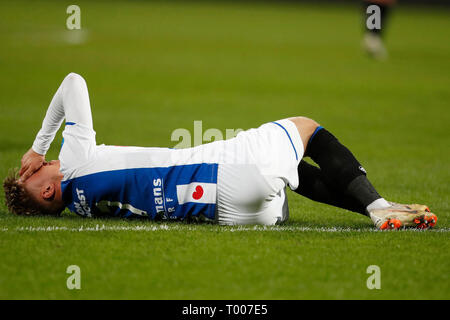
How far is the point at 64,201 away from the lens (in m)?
5.55

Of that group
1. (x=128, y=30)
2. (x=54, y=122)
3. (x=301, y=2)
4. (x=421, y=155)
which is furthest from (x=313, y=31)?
(x=54, y=122)

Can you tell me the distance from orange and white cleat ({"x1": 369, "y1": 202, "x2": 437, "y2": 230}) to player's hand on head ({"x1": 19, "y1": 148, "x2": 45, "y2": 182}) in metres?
2.55

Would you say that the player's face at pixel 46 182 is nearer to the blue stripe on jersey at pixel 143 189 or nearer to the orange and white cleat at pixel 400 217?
the blue stripe on jersey at pixel 143 189

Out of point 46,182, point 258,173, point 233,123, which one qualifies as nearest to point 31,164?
point 46,182

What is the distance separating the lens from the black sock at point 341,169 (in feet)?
17.9

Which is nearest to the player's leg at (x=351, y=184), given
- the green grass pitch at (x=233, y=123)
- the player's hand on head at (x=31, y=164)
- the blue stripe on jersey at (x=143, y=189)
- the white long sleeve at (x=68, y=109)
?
the green grass pitch at (x=233, y=123)

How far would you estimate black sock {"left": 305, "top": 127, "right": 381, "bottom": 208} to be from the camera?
215 inches

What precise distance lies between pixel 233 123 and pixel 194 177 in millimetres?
6829

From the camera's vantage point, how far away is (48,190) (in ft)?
18.3

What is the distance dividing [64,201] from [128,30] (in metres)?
23.1

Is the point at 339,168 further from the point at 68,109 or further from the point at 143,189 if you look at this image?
the point at 68,109

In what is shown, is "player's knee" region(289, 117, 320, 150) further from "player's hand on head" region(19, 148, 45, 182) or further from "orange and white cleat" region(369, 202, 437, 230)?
"player's hand on head" region(19, 148, 45, 182)

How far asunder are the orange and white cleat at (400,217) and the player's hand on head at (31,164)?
2551mm
